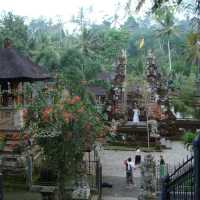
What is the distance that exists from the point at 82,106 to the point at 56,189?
296 cm

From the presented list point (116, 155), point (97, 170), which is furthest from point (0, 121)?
point (116, 155)

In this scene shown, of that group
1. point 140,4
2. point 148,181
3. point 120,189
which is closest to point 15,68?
point 120,189

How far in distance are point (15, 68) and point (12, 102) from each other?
1526mm

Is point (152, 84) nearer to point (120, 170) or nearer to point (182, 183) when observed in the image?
point (120, 170)

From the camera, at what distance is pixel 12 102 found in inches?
738

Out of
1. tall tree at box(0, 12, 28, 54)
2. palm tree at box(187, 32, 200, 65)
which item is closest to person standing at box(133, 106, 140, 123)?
tall tree at box(0, 12, 28, 54)

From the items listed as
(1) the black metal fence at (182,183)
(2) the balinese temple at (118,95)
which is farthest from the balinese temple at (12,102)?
(2) the balinese temple at (118,95)

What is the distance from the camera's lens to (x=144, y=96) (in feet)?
104

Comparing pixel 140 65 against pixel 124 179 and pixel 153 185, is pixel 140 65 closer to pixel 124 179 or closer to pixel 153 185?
pixel 124 179

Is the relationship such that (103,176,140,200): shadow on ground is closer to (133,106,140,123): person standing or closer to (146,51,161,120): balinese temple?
(146,51,161,120): balinese temple

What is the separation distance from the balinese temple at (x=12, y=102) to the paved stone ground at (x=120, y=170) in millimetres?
3622

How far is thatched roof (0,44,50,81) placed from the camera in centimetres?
1777

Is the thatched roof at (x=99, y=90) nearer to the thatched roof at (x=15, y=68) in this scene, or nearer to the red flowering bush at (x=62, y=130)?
the thatched roof at (x=15, y=68)

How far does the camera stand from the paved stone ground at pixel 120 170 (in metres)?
16.9
